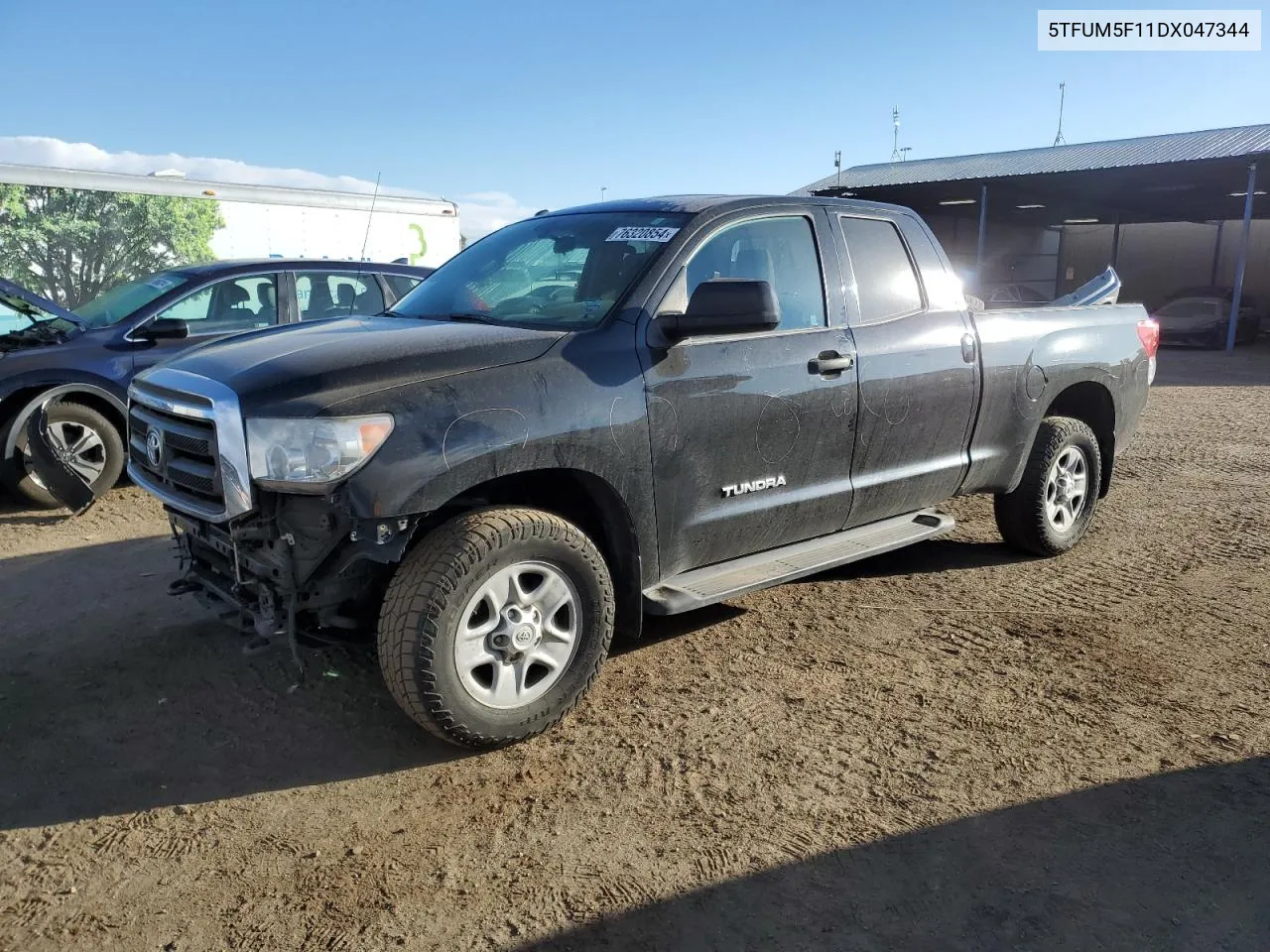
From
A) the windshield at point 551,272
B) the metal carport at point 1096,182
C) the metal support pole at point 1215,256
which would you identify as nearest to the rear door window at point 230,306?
the windshield at point 551,272

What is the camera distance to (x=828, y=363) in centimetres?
413

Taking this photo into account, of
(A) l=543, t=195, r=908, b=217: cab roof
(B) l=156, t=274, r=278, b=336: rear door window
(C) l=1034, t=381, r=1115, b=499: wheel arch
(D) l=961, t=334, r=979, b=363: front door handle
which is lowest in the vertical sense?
(C) l=1034, t=381, r=1115, b=499: wheel arch

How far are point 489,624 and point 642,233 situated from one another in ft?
5.88

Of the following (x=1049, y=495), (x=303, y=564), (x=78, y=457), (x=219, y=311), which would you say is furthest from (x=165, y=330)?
(x=1049, y=495)

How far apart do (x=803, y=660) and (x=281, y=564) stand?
2214mm

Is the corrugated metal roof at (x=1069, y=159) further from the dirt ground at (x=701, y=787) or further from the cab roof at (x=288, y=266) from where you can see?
the dirt ground at (x=701, y=787)

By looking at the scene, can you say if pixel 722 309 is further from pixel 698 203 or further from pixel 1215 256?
pixel 1215 256

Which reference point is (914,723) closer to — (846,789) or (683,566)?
(846,789)

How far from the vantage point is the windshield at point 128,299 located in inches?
273

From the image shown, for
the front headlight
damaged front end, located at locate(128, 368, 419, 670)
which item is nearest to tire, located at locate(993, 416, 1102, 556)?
damaged front end, located at locate(128, 368, 419, 670)

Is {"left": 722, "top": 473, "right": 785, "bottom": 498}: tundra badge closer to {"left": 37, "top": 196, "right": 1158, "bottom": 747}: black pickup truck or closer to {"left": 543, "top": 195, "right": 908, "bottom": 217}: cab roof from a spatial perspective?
{"left": 37, "top": 196, "right": 1158, "bottom": 747}: black pickup truck

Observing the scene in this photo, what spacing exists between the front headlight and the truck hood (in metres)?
0.05

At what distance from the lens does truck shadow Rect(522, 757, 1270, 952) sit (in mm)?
2422

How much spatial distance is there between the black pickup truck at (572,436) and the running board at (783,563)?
2 cm
